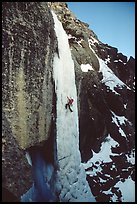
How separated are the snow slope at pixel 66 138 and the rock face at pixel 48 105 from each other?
1.21 ft

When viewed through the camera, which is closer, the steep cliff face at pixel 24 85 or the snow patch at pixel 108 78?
the steep cliff face at pixel 24 85

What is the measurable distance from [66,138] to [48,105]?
89.5 inches

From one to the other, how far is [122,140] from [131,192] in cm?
428

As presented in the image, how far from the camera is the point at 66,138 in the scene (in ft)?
42.3

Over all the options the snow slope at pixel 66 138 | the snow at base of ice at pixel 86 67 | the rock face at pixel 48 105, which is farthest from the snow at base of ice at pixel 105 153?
the snow at base of ice at pixel 86 67

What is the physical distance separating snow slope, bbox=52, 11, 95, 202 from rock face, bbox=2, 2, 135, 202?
0.37 meters

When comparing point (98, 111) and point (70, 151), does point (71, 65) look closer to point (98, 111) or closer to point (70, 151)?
point (70, 151)

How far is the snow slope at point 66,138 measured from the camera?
12.2 m

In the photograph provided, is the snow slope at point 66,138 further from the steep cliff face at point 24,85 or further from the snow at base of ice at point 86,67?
the snow at base of ice at point 86,67

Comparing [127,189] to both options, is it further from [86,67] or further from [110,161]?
[86,67]

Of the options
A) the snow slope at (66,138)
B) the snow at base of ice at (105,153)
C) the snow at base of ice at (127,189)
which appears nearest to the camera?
the snow slope at (66,138)

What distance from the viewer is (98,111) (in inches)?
782

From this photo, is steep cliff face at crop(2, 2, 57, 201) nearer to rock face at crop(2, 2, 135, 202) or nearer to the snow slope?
rock face at crop(2, 2, 135, 202)

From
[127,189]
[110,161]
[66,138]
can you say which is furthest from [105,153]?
[66,138]
